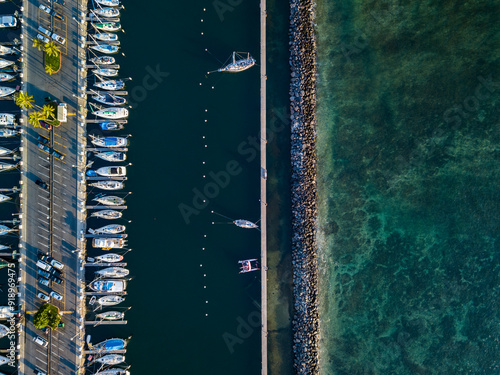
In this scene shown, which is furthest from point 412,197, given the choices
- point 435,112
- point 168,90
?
point 168,90

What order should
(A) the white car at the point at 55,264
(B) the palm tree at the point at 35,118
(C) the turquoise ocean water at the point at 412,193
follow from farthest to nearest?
1. (C) the turquoise ocean water at the point at 412,193
2. (A) the white car at the point at 55,264
3. (B) the palm tree at the point at 35,118

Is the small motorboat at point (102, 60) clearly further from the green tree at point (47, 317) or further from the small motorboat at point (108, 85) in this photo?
the green tree at point (47, 317)

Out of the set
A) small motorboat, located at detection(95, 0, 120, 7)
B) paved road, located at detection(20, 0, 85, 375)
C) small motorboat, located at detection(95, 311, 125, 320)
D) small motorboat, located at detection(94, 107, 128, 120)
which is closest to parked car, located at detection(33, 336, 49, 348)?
paved road, located at detection(20, 0, 85, 375)

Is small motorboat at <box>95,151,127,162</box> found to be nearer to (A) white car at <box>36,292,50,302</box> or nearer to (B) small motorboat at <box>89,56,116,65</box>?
(B) small motorboat at <box>89,56,116,65</box>

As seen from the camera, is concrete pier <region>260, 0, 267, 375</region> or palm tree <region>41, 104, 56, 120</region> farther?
concrete pier <region>260, 0, 267, 375</region>

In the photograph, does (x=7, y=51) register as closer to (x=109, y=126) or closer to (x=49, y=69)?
(x=49, y=69)

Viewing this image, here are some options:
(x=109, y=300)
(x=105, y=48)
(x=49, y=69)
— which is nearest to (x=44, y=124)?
(x=49, y=69)

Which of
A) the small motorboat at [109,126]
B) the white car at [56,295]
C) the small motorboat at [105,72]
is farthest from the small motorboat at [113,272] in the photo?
the small motorboat at [105,72]
